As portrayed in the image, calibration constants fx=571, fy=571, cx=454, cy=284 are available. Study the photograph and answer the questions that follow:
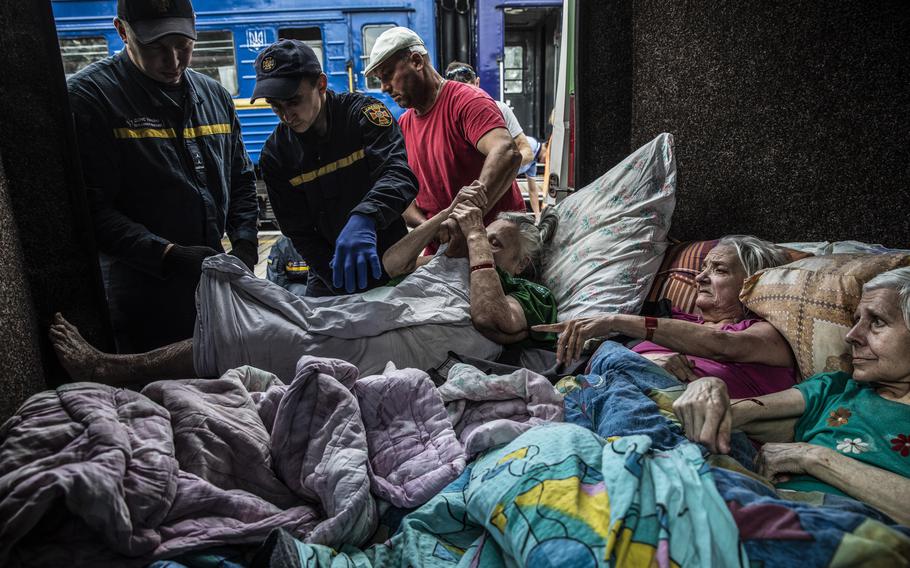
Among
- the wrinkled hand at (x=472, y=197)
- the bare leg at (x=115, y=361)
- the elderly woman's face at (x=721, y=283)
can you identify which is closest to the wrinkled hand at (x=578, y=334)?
the elderly woman's face at (x=721, y=283)

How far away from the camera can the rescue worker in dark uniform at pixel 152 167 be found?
1929mm

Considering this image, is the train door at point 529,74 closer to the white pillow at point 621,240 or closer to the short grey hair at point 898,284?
the white pillow at point 621,240

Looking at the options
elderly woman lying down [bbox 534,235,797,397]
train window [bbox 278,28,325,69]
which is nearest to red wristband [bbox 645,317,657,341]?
elderly woman lying down [bbox 534,235,797,397]

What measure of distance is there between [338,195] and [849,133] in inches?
68.9

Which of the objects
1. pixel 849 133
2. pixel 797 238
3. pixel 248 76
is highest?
pixel 248 76

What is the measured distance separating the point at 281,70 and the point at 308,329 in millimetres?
941

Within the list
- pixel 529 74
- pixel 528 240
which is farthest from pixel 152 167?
pixel 529 74

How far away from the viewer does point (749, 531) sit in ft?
2.79

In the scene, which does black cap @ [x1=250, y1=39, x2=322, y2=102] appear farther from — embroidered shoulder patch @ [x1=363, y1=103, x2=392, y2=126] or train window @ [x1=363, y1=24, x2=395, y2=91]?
train window @ [x1=363, y1=24, x2=395, y2=91]

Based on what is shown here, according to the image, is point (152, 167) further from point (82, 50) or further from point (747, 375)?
point (82, 50)

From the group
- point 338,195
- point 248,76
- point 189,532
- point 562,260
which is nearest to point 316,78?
point 338,195

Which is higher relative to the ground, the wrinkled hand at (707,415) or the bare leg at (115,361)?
the wrinkled hand at (707,415)

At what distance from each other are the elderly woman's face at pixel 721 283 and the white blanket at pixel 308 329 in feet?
2.30

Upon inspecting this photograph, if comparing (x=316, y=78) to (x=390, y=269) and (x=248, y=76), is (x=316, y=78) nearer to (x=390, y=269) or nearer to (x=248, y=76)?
(x=390, y=269)
